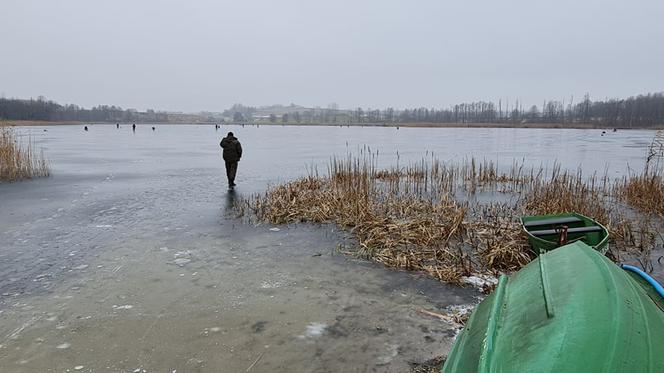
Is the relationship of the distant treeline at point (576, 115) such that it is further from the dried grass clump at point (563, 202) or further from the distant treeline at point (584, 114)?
the dried grass clump at point (563, 202)

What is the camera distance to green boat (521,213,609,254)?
5863mm

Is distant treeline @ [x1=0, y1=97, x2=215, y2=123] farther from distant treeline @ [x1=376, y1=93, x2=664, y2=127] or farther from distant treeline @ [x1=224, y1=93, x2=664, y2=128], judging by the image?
distant treeline @ [x1=376, y1=93, x2=664, y2=127]

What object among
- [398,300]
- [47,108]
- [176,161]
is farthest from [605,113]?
[47,108]

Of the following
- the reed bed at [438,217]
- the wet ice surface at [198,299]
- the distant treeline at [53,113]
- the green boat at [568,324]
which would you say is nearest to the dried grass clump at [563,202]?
the reed bed at [438,217]

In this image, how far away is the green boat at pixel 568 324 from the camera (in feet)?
5.60

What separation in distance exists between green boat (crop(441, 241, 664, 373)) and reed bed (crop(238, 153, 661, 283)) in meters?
3.14

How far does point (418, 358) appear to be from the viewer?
364 centimetres

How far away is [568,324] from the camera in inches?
74.6

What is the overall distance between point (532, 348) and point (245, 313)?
325 cm

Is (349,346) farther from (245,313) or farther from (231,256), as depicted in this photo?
(231,256)

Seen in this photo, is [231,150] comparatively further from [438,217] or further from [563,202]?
[563,202]

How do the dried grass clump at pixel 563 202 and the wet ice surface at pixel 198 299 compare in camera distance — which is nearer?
the wet ice surface at pixel 198 299

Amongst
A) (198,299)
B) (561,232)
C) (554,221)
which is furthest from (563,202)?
(198,299)

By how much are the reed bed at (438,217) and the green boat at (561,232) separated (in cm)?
30
